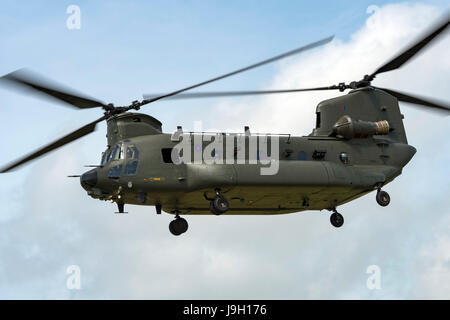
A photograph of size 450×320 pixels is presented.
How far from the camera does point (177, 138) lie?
87.9ft

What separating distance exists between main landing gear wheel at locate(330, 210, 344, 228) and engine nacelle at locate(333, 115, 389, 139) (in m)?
3.16

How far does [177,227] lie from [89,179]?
4.32 meters

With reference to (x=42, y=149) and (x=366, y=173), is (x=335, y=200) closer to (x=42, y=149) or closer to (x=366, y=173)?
(x=366, y=173)

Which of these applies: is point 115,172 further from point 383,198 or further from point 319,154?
point 383,198

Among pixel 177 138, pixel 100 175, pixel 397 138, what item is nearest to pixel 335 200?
pixel 397 138

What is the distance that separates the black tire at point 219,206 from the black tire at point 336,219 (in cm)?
536

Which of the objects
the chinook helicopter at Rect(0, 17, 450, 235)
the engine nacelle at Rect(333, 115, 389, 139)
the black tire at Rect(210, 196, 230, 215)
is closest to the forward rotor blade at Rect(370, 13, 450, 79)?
the chinook helicopter at Rect(0, 17, 450, 235)

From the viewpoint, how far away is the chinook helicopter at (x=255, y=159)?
2611 centimetres

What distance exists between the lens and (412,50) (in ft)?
92.0

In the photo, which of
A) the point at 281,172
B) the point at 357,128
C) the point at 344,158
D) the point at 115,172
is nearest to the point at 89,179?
the point at 115,172

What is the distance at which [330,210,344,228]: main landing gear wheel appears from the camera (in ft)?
97.2

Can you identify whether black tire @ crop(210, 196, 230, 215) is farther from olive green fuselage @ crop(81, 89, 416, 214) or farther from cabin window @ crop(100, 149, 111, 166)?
cabin window @ crop(100, 149, 111, 166)
